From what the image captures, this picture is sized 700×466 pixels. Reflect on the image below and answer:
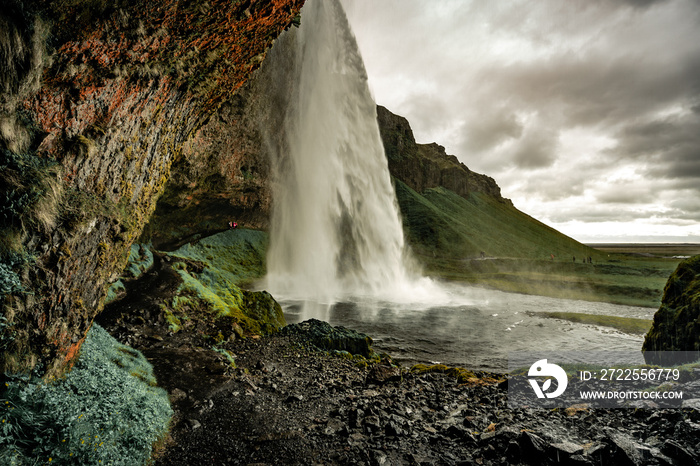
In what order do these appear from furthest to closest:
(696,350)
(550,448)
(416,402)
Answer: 1. (696,350)
2. (416,402)
3. (550,448)

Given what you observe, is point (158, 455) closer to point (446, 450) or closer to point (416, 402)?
point (446, 450)

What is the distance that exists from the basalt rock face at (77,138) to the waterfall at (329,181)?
21.2 meters

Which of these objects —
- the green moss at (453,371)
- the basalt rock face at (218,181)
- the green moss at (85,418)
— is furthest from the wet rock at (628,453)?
the basalt rock face at (218,181)

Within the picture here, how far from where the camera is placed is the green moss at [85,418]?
3455mm

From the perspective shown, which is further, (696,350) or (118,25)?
(696,350)

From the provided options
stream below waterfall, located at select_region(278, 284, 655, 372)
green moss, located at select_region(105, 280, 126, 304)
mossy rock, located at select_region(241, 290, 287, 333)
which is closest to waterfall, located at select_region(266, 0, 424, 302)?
stream below waterfall, located at select_region(278, 284, 655, 372)

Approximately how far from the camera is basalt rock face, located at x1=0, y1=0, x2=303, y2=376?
3936 millimetres

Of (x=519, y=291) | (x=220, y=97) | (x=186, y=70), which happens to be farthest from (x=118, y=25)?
(x=519, y=291)

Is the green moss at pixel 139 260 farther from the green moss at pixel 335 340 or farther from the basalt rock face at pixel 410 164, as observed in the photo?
the basalt rock face at pixel 410 164

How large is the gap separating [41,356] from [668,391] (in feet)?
33.2

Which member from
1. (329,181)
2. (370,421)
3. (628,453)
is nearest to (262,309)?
(370,421)

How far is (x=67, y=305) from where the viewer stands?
15.5 feet

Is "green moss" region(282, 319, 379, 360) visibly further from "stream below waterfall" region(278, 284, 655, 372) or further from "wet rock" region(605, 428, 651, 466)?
"wet rock" region(605, 428, 651, 466)

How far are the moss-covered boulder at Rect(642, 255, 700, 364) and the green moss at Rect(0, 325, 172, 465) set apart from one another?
11704 mm
